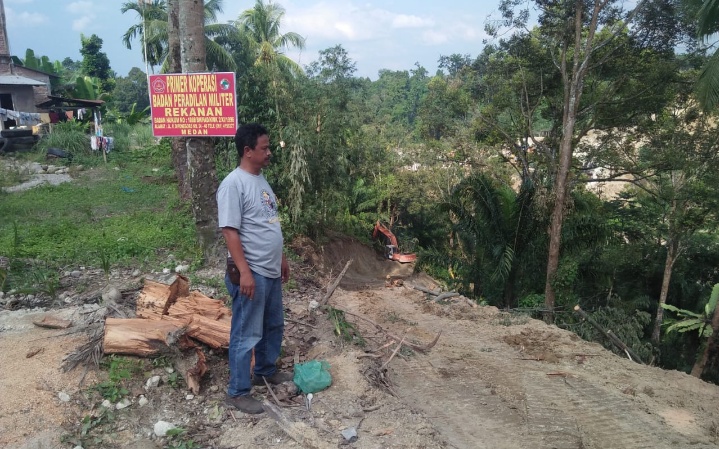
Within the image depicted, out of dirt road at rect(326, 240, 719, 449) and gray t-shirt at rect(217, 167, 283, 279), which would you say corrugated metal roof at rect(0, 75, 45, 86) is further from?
gray t-shirt at rect(217, 167, 283, 279)

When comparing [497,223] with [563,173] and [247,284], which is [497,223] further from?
[247,284]

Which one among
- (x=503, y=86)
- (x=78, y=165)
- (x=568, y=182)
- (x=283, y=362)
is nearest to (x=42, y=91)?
(x=78, y=165)

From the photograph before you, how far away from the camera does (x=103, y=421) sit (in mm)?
3123

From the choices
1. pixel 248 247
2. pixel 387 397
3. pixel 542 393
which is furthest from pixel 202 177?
pixel 542 393

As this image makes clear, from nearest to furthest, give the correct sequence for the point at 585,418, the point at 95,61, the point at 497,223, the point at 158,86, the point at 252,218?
the point at 252,218 → the point at 585,418 → the point at 158,86 → the point at 497,223 → the point at 95,61

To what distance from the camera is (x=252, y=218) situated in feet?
10.7

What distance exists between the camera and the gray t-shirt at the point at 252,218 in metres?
3.16

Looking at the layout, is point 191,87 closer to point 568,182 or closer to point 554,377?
point 554,377

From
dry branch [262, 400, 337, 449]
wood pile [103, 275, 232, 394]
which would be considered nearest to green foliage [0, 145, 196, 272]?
wood pile [103, 275, 232, 394]

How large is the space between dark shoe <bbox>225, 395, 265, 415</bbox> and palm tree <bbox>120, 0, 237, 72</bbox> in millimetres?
19985

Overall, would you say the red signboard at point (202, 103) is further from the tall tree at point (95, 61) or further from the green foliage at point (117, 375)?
the tall tree at point (95, 61)

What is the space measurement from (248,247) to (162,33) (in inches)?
852

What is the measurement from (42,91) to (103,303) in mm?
25022

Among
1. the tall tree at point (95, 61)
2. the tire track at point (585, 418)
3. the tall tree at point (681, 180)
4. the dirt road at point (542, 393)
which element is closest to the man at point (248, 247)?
the dirt road at point (542, 393)
